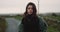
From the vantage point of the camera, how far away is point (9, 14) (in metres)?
3.78

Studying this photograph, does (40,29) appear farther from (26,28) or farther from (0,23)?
(0,23)

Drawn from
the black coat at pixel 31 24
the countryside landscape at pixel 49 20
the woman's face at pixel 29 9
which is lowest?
the countryside landscape at pixel 49 20

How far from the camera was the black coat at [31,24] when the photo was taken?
127 cm

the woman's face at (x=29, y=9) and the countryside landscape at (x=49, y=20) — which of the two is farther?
the countryside landscape at (x=49, y=20)

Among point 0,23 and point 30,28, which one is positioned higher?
point 30,28

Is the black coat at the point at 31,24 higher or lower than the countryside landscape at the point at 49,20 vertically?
higher

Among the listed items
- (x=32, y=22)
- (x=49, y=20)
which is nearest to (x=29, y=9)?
(x=32, y=22)

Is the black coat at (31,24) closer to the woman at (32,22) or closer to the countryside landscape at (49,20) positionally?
the woman at (32,22)

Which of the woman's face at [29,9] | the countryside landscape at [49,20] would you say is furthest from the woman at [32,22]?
the countryside landscape at [49,20]

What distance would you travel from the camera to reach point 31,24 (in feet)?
4.19

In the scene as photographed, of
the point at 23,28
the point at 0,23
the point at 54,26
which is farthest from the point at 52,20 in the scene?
the point at 23,28

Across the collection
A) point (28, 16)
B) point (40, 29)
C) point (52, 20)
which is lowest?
point (52, 20)

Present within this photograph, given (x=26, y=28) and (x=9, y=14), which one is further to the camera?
(x=9, y=14)

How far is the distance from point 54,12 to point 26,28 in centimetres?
267
